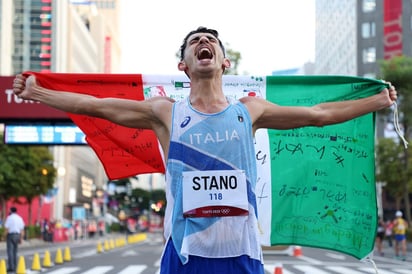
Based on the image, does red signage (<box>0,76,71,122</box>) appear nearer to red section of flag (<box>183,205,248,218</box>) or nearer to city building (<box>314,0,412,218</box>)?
red section of flag (<box>183,205,248,218</box>)

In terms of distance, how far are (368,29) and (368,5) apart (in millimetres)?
2684

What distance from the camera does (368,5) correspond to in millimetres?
74000

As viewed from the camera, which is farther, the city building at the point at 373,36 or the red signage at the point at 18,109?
the city building at the point at 373,36

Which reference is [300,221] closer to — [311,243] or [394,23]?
[311,243]

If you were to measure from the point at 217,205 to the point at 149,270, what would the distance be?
48.7ft

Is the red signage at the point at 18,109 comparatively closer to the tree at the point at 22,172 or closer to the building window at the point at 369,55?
the tree at the point at 22,172

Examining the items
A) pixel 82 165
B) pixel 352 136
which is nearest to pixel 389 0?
pixel 82 165

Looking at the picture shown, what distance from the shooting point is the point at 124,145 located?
555 cm

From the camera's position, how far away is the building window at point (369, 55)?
239ft

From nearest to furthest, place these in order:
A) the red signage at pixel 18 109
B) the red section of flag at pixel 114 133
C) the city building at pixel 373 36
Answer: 1. the red section of flag at pixel 114 133
2. the red signage at pixel 18 109
3. the city building at pixel 373 36

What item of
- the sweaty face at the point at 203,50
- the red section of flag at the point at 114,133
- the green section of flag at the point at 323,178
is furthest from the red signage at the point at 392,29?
the sweaty face at the point at 203,50

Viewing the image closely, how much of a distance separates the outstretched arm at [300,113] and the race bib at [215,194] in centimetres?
43

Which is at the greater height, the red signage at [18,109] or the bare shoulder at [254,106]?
the red signage at [18,109]

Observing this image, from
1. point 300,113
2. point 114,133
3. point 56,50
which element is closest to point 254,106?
point 300,113
